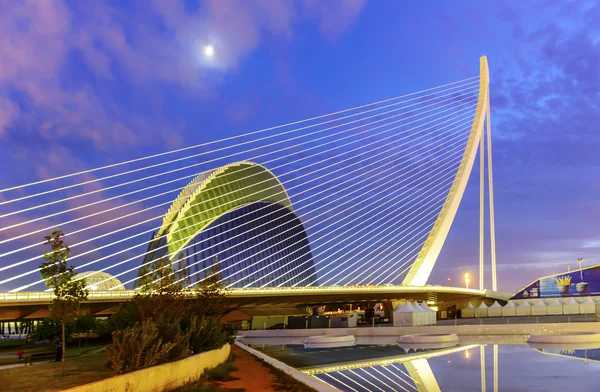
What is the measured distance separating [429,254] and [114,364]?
36.5 m

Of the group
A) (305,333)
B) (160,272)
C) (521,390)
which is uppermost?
(160,272)

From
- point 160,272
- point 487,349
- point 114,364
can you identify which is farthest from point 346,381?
point 160,272

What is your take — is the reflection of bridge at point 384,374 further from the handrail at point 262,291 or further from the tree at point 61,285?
the handrail at point 262,291

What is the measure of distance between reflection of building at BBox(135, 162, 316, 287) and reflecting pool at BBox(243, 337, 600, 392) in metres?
40.8

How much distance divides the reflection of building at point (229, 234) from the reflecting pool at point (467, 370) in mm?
40806

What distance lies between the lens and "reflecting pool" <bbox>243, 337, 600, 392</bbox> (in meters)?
10.1

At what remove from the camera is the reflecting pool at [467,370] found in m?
10.1

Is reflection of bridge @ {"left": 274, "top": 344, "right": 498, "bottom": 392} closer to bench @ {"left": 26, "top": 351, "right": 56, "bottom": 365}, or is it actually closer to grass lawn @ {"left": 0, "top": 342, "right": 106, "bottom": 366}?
bench @ {"left": 26, "top": 351, "right": 56, "bottom": 365}

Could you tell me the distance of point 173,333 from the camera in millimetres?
12531

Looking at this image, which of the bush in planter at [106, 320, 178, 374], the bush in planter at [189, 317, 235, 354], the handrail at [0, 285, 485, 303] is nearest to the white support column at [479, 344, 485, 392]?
the bush in planter at [106, 320, 178, 374]

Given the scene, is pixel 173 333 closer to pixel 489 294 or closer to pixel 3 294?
pixel 3 294

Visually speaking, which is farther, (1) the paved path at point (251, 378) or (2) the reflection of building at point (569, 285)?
(2) the reflection of building at point (569, 285)

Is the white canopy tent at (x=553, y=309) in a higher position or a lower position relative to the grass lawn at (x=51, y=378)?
lower

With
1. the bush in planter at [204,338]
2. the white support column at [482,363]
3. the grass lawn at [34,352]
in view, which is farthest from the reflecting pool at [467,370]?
the grass lawn at [34,352]
